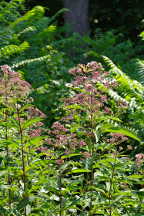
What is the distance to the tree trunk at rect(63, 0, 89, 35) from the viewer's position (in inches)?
486

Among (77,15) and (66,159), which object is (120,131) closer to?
(66,159)

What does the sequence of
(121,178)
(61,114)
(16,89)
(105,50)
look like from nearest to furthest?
1. (16,89)
2. (121,178)
3. (61,114)
4. (105,50)

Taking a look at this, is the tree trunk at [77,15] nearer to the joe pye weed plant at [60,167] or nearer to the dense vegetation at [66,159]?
the dense vegetation at [66,159]

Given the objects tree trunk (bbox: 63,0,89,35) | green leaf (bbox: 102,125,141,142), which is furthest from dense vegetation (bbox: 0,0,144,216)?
tree trunk (bbox: 63,0,89,35)

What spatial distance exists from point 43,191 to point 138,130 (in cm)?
277

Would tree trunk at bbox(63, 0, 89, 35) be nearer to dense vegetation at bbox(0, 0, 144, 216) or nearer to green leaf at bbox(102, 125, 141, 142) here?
dense vegetation at bbox(0, 0, 144, 216)

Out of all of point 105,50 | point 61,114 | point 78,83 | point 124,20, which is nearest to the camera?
point 78,83

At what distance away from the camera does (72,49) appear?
9.95 metres

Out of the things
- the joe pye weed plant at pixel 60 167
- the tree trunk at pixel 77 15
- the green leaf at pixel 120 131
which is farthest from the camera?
the tree trunk at pixel 77 15

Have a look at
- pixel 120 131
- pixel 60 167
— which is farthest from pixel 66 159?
pixel 120 131

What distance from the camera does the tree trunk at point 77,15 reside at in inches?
486

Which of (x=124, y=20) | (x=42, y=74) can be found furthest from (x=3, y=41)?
(x=124, y=20)

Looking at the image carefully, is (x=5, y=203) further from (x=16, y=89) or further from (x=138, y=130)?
(x=138, y=130)

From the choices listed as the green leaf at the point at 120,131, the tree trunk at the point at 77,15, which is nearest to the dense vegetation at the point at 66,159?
the green leaf at the point at 120,131
